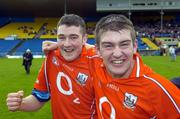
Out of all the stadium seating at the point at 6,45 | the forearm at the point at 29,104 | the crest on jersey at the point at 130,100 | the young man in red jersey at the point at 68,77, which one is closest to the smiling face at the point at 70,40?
the young man in red jersey at the point at 68,77

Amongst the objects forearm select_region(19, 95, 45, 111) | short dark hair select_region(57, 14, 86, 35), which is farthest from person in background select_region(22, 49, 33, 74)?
short dark hair select_region(57, 14, 86, 35)

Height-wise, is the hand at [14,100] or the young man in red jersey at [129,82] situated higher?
the young man in red jersey at [129,82]

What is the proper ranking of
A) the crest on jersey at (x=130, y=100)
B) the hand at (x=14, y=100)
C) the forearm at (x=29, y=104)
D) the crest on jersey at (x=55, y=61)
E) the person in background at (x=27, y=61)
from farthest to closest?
the person in background at (x=27, y=61)
the crest on jersey at (x=55, y=61)
the forearm at (x=29, y=104)
the hand at (x=14, y=100)
the crest on jersey at (x=130, y=100)

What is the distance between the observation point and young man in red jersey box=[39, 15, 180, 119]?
3.12m

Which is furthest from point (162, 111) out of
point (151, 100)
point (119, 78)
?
point (119, 78)

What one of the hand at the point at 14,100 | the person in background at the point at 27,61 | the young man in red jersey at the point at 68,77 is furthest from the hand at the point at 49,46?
the person in background at the point at 27,61

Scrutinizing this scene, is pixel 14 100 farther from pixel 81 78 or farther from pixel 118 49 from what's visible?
pixel 118 49

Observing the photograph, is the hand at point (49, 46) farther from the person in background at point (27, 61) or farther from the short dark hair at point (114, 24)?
the person in background at point (27, 61)

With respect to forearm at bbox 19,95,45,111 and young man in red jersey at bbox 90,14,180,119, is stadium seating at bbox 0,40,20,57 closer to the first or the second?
forearm at bbox 19,95,45,111

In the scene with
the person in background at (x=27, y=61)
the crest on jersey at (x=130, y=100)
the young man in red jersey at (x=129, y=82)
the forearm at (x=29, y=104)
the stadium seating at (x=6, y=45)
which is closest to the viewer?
the young man in red jersey at (x=129, y=82)

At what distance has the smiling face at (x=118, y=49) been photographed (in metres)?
3.20

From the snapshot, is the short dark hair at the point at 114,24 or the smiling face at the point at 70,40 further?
the smiling face at the point at 70,40

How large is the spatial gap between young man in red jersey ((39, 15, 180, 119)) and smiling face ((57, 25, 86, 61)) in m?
0.91

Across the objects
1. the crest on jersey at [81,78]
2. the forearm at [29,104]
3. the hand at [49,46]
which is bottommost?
the forearm at [29,104]
